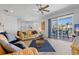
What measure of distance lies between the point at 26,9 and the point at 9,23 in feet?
1.61

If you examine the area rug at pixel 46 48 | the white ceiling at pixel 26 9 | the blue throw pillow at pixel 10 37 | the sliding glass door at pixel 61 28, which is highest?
the white ceiling at pixel 26 9

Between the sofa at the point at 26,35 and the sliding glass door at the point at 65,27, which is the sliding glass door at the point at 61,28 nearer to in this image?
the sliding glass door at the point at 65,27

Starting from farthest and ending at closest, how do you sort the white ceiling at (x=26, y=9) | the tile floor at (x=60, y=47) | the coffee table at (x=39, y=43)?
1. the coffee table at (x=39, y=43)
2. the tile floor at (x=60, y=47)
3. the white ceiling at (x=26, y=9)

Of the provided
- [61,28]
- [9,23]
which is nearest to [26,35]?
[9,23]

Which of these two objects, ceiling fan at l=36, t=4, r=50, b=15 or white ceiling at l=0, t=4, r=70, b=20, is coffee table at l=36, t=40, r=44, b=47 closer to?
white ceiling at l=0, t=4, r=70, b=20

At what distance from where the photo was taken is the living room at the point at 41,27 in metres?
2.70

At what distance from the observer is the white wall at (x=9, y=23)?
2804 mm

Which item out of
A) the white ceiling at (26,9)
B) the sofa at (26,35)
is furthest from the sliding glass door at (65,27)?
the sofa at (26,35)

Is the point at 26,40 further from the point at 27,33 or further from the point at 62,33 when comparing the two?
the point at 62,33

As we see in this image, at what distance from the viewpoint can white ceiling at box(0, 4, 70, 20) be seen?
2623mm

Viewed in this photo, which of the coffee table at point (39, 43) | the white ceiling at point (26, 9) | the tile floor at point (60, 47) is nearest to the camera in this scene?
the white ceiling at point (26, 9)

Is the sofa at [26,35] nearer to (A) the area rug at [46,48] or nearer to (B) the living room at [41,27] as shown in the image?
(B) the living room at [41,27]

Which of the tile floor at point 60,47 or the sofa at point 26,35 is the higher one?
the sofa at point 26,35

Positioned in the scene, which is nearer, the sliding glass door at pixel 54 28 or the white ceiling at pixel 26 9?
the white ceiling at pixel 26 9
